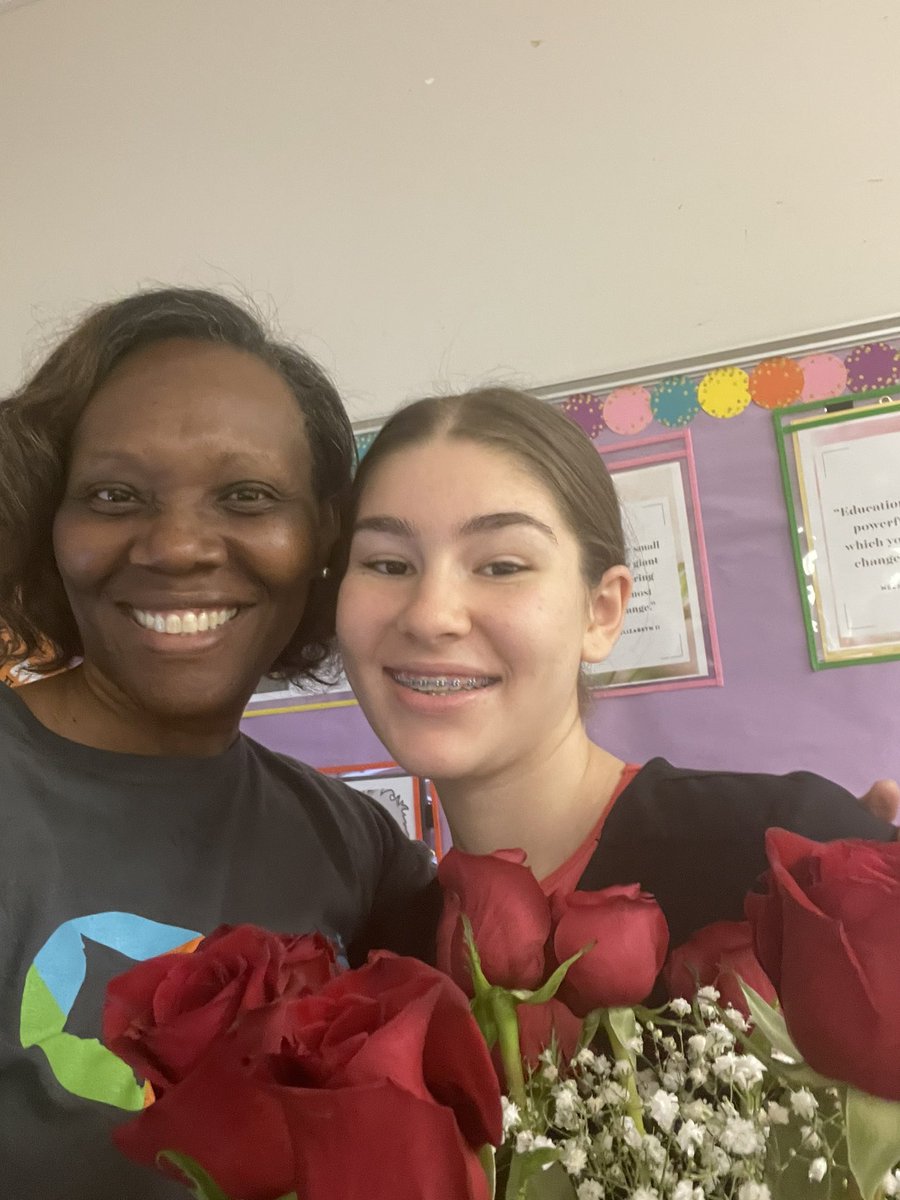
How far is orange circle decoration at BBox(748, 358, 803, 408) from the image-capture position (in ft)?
3.79

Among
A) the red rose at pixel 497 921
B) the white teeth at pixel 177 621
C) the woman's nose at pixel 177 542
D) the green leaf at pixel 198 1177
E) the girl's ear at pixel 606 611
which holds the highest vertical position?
the woman's nose at pixel 177 542

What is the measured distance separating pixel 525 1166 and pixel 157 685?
0.60 meters

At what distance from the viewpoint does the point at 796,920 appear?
32 centimetres

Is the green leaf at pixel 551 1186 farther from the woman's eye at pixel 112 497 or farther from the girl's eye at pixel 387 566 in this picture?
the woman's eye at pixel 112 497

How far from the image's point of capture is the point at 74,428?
916 millimetres

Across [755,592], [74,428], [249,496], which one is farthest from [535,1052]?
[755,592]

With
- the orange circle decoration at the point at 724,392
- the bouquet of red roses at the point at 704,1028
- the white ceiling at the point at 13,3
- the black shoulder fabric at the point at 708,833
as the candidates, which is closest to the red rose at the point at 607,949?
the bouquet of red roses at the point at 704,1028

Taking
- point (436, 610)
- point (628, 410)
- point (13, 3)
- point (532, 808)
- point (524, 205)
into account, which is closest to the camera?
point (436, 610)

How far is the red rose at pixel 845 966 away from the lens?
294 millimetres

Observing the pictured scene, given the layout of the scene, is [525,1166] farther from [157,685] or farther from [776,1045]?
[157,685]

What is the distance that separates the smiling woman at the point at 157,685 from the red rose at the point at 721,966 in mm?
420

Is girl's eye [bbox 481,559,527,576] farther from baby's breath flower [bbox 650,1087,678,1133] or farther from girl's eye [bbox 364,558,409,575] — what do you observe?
baby's breath flower [bbox 650,1087,678,1133]

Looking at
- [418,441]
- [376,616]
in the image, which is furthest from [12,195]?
[376,616]

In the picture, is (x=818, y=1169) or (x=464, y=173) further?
(x=464, y=173)
